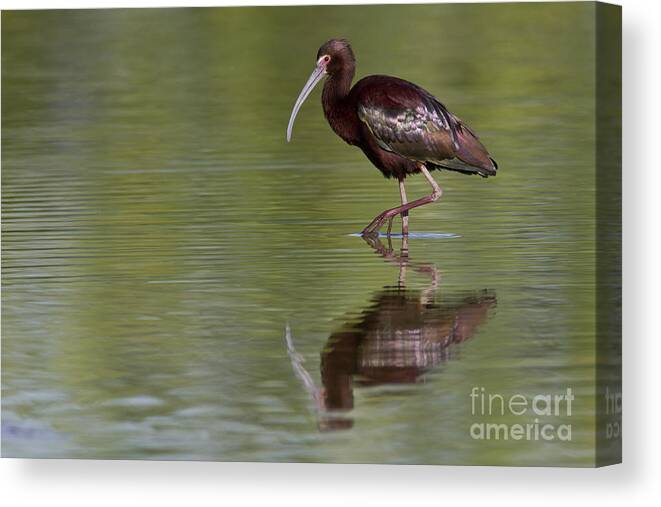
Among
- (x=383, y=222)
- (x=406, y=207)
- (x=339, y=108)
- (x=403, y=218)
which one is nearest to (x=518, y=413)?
(x=383, y=222)

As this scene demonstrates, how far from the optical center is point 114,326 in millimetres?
15656

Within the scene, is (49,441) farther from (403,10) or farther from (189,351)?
(403,10)

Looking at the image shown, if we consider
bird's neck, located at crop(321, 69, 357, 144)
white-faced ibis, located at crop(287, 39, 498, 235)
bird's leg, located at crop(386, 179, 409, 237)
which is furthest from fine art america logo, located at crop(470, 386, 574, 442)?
bird's neck, located at crop(321, 69, 357, 144)

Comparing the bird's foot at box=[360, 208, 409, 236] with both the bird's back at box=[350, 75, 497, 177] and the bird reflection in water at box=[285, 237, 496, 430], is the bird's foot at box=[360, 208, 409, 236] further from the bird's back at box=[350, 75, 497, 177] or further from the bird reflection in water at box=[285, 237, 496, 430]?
the bird reflection in water at box=[285, 237, 496, 430]

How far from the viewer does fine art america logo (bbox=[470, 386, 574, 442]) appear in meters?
14.4

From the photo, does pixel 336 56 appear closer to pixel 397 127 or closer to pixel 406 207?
pixel 397 127

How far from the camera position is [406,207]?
696 inches

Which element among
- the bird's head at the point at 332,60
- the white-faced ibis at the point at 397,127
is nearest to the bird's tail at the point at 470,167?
the white-faced ibis at the point at 397,127

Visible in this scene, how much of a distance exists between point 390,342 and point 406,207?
283 centimetres

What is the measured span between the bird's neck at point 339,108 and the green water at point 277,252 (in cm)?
22

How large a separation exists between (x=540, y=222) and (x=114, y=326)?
3.31m

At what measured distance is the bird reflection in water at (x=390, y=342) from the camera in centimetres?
1456

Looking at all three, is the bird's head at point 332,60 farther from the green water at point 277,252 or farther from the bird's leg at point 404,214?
the bird's leg at point 404,214

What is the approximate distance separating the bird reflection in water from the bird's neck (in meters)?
2.56
